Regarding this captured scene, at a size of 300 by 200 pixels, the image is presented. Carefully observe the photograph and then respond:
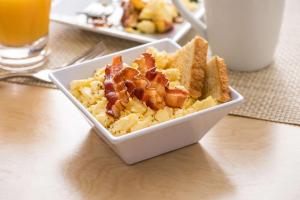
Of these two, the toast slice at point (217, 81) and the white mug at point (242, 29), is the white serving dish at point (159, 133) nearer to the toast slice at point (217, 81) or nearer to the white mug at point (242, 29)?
the toast slice at point (217, 81)

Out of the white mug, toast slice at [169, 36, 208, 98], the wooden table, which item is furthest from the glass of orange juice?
toast slice at [169, 36, 208, 98]

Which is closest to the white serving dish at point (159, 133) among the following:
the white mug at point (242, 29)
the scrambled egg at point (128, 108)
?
the scrambled egg at point (128, 108)

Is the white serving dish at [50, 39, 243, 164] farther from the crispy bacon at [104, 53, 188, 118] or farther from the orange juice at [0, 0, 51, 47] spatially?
the orange juice at [0, 0, 51, 47]

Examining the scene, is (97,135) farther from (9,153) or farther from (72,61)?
(72,61)

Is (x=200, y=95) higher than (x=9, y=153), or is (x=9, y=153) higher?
(x=200, y=95)

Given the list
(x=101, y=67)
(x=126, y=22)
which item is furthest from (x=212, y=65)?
(x=126, y=22)

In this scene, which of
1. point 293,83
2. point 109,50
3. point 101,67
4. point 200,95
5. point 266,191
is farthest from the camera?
point 109,50
